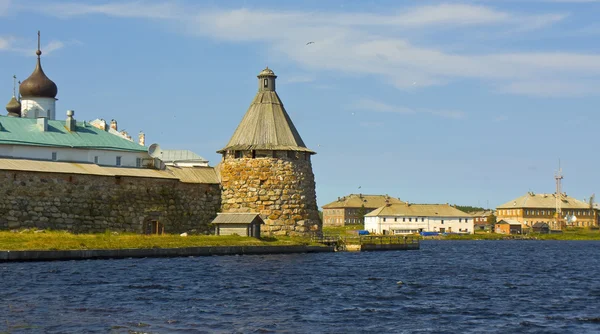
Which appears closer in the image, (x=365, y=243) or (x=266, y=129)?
(x=266, y=129)

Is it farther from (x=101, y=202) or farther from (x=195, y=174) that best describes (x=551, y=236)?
(x=101, y=202)

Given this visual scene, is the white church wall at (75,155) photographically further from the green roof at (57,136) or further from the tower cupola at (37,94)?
the tower cupola at (37,94)

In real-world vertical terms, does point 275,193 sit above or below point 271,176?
below

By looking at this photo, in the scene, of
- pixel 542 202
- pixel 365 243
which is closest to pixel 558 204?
pixel 542 202

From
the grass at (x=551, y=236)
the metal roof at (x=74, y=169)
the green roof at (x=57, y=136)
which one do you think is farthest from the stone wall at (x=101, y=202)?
the grass at (x=551, y=236)

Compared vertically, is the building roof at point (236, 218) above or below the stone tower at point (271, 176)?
below

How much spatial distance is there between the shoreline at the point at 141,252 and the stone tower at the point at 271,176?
13.3 ft

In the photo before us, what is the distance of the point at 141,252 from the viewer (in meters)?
47.3

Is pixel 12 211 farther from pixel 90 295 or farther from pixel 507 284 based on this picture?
pixel 507 284

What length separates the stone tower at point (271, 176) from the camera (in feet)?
203

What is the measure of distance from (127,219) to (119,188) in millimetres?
1989

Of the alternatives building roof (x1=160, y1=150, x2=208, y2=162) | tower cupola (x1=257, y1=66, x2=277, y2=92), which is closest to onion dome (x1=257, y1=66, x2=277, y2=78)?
tower cupola (x1=257, y1=66, x2=277, y2=92)

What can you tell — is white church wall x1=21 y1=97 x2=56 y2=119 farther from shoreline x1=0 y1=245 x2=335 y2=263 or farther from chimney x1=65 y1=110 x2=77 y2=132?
shoreline x1=0 y1=245 x2=335 y2=263

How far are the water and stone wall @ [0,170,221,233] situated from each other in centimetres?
1016
